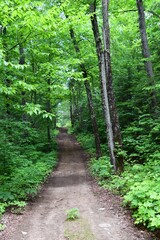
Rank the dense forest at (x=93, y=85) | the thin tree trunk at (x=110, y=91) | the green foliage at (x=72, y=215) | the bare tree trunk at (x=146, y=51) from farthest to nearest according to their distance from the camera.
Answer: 1. the bare tree trunk at (x=146, y=51)
2. the thin tree trunk at (x=110, y=91)
3. the dense forest at (x=93, y=85)
4. the green foliage at (x=72, y=215)

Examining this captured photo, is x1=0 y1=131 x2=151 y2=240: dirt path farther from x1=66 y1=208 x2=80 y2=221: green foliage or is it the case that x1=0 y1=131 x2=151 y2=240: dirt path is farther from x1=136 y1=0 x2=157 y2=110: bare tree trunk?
x1=136 y1=0 x2=157 y2=110: bare tree trunk

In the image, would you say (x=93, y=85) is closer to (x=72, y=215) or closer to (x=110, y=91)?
(x=110, y=91)

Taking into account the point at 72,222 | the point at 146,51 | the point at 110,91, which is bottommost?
the point at 72,222

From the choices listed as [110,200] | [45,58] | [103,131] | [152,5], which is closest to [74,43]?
[45,58]

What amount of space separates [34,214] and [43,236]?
5.43ft

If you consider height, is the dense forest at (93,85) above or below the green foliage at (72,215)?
above

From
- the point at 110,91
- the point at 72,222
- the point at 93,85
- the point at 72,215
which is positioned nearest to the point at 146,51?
the point at 110,91

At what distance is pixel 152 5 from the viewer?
15.2m

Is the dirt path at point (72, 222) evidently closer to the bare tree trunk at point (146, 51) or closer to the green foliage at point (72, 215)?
the green foliage at point (72, 215)

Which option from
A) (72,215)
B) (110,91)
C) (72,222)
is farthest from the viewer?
(110,91)

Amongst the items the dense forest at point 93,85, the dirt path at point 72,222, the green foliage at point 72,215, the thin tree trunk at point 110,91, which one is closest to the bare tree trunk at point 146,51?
the dense forest at point 93,85

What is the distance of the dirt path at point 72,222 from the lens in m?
4.98

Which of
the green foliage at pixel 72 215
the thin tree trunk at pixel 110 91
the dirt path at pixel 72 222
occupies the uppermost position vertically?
the thin tree trunk at pixel 110 91

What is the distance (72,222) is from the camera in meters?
5.73
